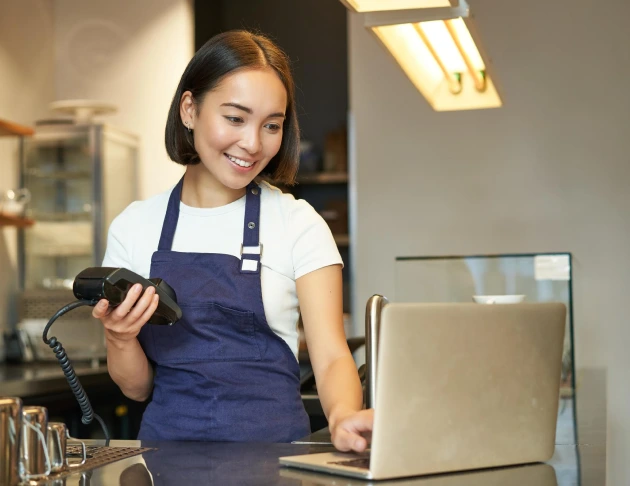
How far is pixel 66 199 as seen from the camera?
4.40 m

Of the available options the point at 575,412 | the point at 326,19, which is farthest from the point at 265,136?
the point at 326,19

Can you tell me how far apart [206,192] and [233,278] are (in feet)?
0.63

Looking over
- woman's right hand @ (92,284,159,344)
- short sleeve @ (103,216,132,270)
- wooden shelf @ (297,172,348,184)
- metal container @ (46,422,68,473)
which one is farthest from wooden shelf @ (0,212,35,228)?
metal container @ (46,422,68,473)

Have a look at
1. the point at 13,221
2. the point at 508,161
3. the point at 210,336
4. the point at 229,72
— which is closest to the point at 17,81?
the point at 13,221

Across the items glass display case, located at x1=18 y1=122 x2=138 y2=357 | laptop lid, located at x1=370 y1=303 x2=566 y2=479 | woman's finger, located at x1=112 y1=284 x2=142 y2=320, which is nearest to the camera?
laptop lid, located at x1=370 y1=303 x2=566 y2=479

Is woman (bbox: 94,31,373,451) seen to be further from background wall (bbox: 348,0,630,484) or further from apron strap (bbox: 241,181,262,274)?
background wall (bbox: 348,0,630,484)

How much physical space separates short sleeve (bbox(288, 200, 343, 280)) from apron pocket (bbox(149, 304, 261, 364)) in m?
0.13

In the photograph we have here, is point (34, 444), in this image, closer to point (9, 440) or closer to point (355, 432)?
point (9, 440)

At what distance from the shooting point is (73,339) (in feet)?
13.1

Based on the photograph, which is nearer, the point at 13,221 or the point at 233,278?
the point at 233,278

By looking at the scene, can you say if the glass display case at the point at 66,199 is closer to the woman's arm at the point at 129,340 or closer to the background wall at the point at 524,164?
the background wall at the point at 524,164

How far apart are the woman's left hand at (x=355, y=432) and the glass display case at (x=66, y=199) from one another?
3203mm

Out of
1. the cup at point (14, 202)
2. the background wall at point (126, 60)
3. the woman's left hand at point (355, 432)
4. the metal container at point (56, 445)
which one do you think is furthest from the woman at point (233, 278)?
the background wall at point (126, 60)

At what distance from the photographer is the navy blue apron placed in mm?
1488
